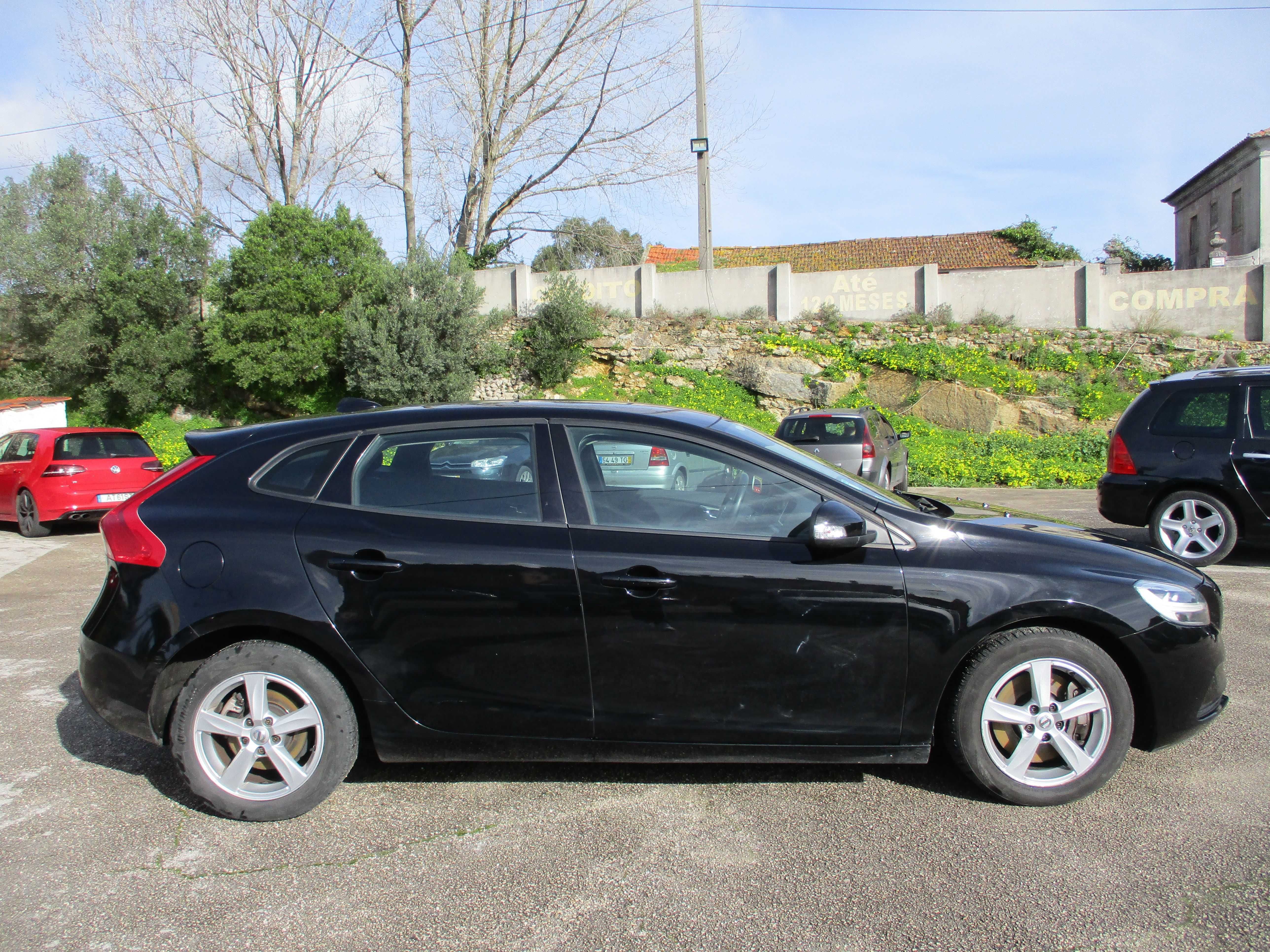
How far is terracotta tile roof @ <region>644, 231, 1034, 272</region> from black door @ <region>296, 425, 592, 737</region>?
38721 mm

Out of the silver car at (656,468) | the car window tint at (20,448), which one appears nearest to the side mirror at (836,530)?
the silver car at (656,468)

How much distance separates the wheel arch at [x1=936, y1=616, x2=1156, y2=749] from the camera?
10.8 feet

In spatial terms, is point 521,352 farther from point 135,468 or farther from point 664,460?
point 664,460

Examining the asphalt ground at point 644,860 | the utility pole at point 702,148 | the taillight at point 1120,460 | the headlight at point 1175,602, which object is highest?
the utility pole at point 702,148

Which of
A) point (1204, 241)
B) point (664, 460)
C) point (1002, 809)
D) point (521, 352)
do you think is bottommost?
point (1002, 809)

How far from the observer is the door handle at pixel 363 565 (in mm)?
3332

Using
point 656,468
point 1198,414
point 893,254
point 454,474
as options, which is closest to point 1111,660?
point 656,468

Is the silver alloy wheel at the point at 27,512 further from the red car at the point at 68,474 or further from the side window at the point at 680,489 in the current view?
the side window at the point at 680,489

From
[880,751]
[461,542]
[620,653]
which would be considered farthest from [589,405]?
[880,751]

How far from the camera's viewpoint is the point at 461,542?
336 cm

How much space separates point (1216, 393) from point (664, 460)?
21.0ft

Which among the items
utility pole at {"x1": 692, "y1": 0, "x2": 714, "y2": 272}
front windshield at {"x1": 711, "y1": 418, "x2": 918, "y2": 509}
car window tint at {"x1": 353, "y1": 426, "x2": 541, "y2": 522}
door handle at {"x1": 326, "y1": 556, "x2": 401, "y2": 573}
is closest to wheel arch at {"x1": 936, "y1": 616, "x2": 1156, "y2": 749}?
front windshield at {"x1": 711, "y1": 418, "x2": 918, "y2": 509}

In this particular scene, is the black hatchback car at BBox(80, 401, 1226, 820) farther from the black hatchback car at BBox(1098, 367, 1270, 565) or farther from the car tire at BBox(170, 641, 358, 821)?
the black hatchback car at BBox(1098, 367, 1270, 565)

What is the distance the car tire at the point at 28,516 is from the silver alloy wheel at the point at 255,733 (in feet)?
34.3
